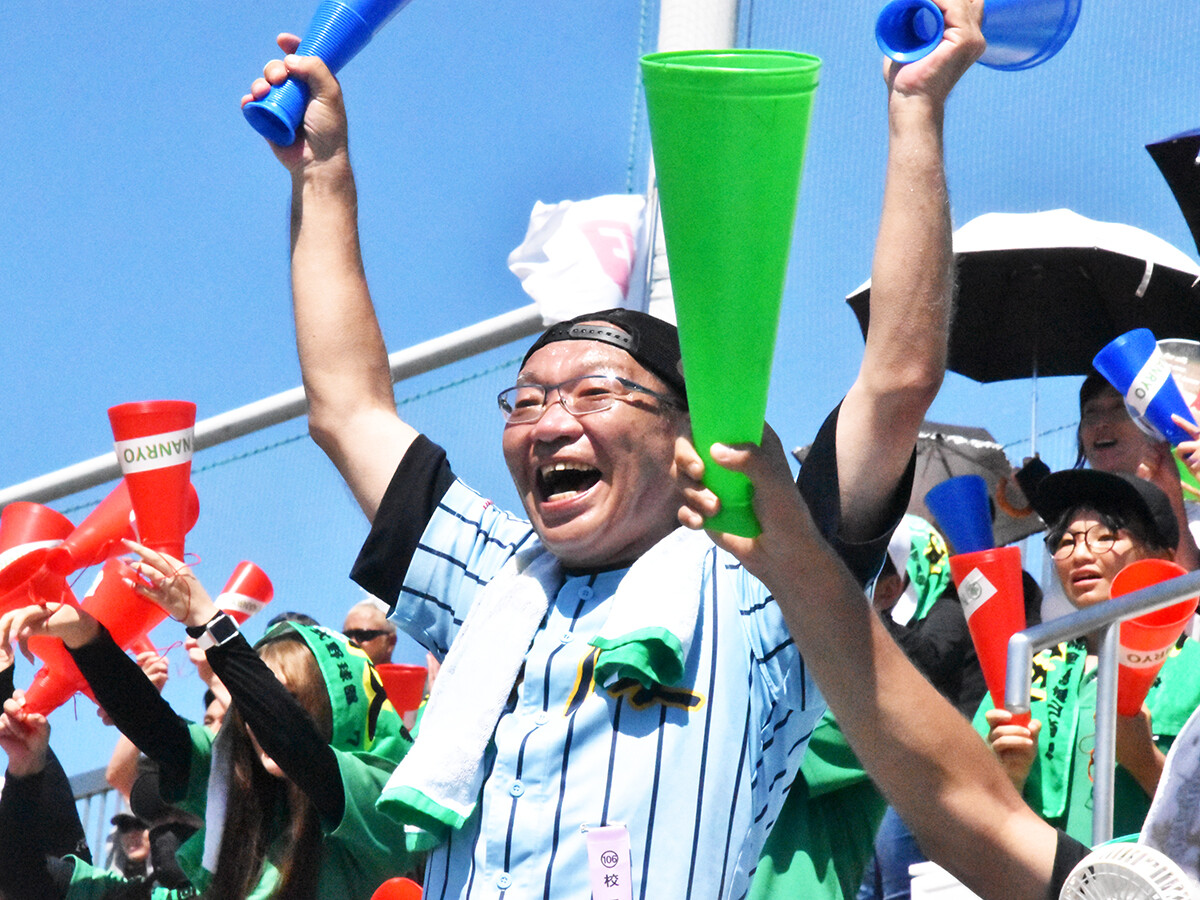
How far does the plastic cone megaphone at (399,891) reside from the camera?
8.80ft

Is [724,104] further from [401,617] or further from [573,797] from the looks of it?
[401,617]

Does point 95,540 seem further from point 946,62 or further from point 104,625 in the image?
point 946,62

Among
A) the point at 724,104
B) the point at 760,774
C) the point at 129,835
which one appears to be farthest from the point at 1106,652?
the point at 129,835

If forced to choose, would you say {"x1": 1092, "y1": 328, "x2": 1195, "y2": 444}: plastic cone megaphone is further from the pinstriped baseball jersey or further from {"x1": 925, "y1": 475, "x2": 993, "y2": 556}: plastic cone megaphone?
the pinstriped baseball jersey

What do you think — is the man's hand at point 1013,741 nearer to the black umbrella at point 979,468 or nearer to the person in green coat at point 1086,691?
the person in green coat at point 1086,691

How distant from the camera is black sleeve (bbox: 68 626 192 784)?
11.7ft

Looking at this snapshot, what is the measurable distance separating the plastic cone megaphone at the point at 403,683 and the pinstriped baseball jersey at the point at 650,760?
2.64 m

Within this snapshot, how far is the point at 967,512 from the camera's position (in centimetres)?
387

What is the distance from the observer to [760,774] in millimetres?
2090

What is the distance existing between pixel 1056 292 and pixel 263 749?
2988 millimetres

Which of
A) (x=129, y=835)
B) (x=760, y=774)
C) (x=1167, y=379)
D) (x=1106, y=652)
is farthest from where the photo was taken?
(x=129, y=835)

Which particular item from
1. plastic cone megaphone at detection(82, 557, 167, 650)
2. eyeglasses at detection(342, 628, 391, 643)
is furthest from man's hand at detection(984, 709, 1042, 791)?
eyeglasses at detection(342, 628, 391, 643)

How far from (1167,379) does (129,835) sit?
3.32 meters

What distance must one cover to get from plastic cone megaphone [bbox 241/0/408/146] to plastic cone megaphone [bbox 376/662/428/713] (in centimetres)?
245
